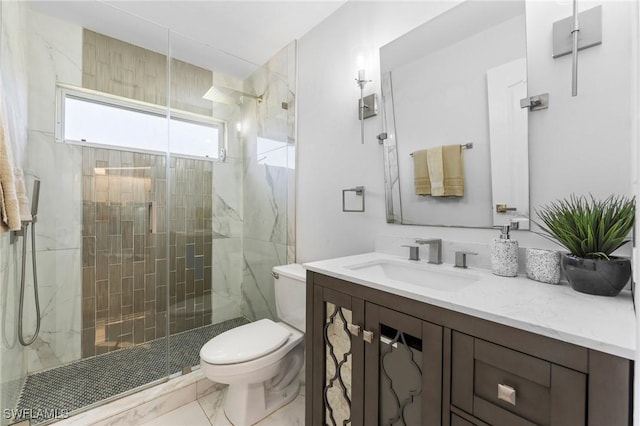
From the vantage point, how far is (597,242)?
81 cm

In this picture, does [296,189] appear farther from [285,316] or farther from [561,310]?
[561,310]

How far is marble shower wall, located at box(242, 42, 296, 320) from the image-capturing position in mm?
2201

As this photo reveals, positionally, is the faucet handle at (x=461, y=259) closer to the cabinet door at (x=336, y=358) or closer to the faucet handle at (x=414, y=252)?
the faucet handle at (x=414, y=252)

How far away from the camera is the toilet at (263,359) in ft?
4.53

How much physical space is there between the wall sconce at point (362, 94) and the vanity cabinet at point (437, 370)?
3.13ft

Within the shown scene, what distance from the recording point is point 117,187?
6.75 ft

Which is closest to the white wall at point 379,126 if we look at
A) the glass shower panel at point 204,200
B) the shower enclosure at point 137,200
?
the shower enclosure at point 137,200

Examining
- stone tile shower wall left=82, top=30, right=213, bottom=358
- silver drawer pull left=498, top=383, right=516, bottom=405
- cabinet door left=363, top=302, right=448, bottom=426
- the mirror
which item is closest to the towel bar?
the mirror

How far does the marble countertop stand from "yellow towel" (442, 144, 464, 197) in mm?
401

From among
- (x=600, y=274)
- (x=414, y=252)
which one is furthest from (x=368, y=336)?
(x=600, y=274)

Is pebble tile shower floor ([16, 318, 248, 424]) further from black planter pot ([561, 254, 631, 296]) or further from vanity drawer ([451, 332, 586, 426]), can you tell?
black planter pot ([561, 254, 631, 296])

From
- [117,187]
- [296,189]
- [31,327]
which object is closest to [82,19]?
[117,187]

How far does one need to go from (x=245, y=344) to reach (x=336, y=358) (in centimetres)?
60

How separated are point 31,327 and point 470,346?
2416 mm
